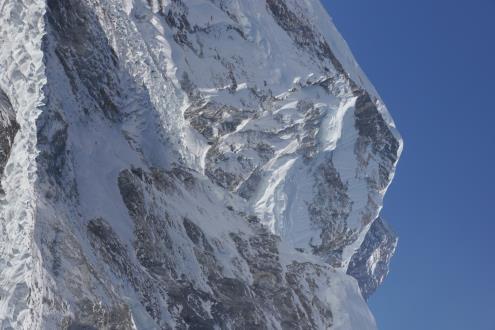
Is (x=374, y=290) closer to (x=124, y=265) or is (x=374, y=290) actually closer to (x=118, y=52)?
(x=118, y=52)

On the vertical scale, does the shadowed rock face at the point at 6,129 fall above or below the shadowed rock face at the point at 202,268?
above

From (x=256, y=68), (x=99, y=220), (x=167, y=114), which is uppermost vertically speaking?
(x=256, y=68)

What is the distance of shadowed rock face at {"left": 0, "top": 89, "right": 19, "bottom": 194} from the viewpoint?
135 feet

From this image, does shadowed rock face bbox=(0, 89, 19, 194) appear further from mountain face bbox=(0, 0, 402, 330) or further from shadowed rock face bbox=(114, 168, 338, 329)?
shadowed rock face bbox=(114, 168, 338, 329)

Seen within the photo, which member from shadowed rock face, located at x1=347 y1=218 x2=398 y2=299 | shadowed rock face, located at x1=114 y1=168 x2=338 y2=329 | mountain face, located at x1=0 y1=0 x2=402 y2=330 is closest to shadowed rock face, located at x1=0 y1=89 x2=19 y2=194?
mountain face, located at x1=0 y1=0 x2=402 y2=330

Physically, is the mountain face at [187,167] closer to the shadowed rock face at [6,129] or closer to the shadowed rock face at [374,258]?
the shadowed rock face at [6,129]

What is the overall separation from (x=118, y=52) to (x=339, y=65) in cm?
1725

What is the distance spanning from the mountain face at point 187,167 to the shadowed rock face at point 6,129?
0.08m

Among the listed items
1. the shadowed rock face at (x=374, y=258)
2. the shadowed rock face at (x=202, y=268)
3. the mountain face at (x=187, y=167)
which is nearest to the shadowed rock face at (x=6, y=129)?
the mountain face at (x=187, y=167)

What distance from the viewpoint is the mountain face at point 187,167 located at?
39.9 m

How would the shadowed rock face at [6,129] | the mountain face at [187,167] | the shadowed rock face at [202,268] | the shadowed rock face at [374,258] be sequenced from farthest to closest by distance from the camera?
the shadowed rock face at [374,258] < the shadowed rock face at [202,268] < the shadowed rock face at [6,129] < the mountain face at [187,167]

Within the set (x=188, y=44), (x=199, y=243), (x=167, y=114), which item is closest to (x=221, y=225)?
(x=199, y=243)

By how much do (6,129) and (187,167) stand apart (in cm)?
1987

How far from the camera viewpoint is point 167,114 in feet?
212
